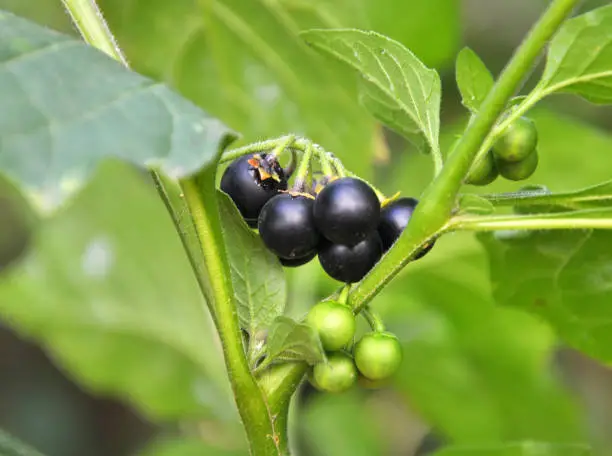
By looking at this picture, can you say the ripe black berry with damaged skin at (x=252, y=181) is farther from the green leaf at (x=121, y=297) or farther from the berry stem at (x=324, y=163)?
the green leaf at (x=121, y=297)

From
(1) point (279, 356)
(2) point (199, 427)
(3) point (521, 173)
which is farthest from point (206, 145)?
(2) point (199, 427)

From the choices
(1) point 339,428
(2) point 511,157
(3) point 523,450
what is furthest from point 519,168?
(1) point 339,428

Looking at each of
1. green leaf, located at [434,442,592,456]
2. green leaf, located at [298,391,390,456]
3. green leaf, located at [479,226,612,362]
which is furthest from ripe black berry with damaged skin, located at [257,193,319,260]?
green leaf, located at [298,391,390,456]

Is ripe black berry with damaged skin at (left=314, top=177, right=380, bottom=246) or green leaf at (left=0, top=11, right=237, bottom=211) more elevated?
green leaf at (left=0, top=11, right=237, bottom=211)

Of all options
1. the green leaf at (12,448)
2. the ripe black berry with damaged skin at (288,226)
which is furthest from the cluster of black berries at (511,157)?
the green leaf at (12,448)

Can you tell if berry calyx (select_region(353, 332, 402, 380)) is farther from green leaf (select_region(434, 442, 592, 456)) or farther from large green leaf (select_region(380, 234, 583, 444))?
large green leaf (select_region(380, 234, 583, 444))

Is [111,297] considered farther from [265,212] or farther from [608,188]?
[608,188]
